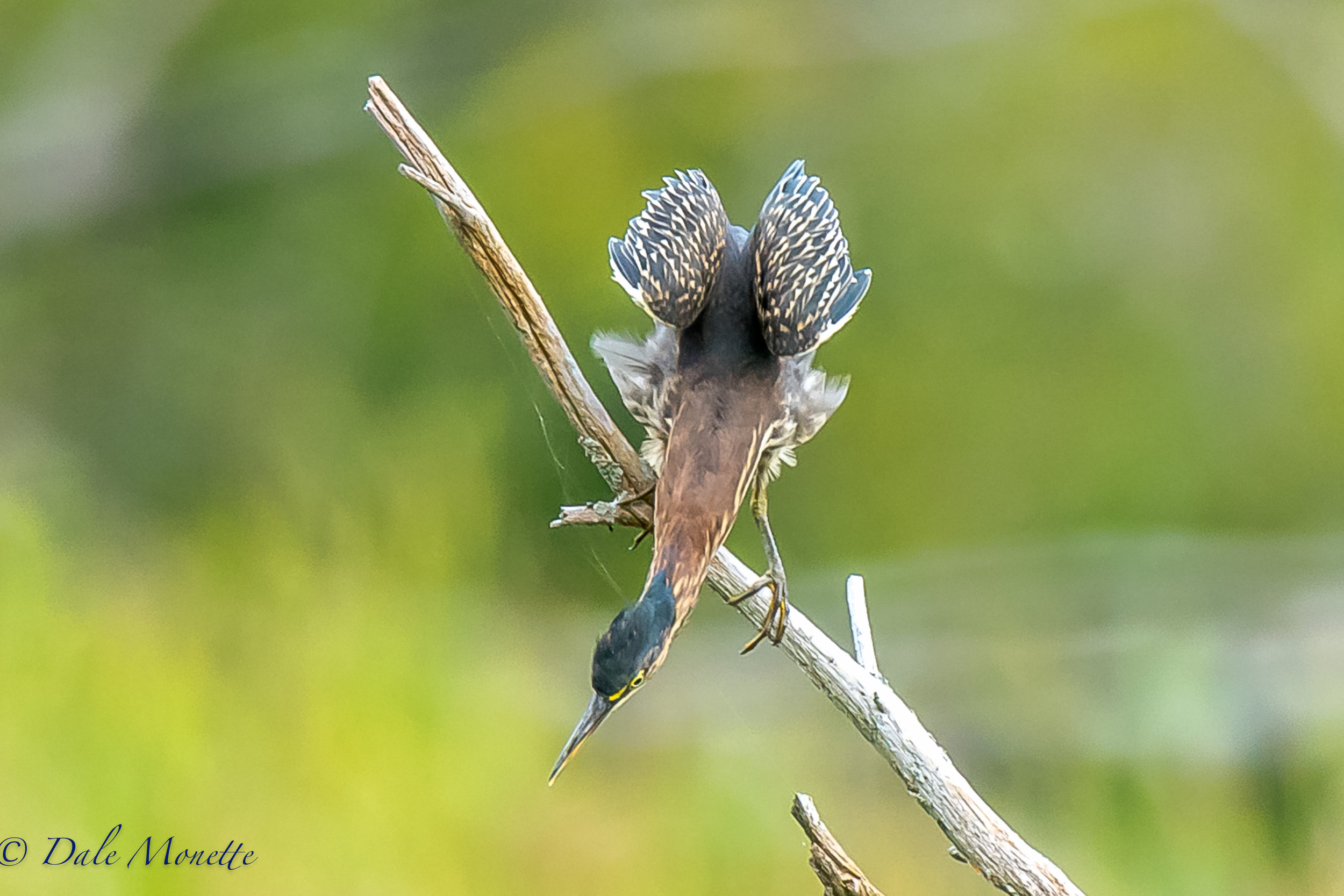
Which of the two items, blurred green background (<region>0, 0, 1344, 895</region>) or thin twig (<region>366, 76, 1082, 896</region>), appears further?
blurred green background (<region>0, 0, 1344, 895</region>)

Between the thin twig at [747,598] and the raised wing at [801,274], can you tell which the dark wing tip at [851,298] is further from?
the thin twig at [747,598]

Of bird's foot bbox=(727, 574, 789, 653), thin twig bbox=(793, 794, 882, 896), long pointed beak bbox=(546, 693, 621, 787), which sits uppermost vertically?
bird's foot bbox=(727, 574, 789, 653)

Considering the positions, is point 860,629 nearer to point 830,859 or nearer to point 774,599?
point 774,599

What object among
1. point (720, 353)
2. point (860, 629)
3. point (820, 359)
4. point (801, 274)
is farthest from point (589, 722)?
point (820, 359)

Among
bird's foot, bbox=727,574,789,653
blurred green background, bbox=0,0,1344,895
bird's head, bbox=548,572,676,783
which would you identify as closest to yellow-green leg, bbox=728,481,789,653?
bird's foot, bbox=727,574,789,653

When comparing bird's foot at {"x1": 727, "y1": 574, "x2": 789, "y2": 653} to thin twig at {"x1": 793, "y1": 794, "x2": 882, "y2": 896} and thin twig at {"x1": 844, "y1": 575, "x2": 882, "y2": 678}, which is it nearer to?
thin twig at {"x1": 844, "y1": 575, "x2": 882, "y2": 678}

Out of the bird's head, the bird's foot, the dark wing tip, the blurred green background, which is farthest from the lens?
the blurred green background

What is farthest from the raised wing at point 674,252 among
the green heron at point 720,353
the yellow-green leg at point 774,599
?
the yellow-green leg at point 774,599
